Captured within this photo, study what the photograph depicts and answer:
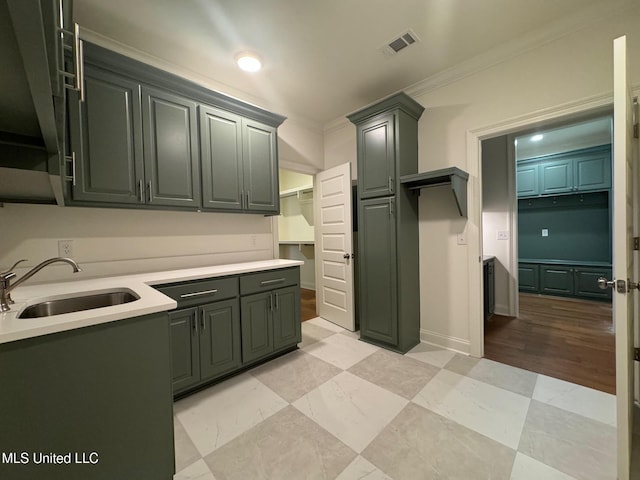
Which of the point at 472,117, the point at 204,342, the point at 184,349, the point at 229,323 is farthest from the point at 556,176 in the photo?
the point at 184,349

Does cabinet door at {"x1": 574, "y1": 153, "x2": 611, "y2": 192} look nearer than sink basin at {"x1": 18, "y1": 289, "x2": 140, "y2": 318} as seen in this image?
No

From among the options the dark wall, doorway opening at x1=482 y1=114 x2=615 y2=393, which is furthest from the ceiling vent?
the dark wall

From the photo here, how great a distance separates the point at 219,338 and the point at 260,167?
1618 mm

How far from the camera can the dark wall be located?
14.4ft

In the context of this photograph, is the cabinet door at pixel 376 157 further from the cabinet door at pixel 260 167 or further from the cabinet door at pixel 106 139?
the cabinet door at pixel 106 139

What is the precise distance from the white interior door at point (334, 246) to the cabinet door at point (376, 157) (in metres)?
0.31

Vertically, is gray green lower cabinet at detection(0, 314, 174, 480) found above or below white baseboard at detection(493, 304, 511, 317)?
above

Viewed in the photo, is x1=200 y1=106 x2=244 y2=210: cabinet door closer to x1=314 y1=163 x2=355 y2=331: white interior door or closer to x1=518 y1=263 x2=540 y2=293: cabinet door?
x1=314 y1=163 x2=355 y2=331: white interior door

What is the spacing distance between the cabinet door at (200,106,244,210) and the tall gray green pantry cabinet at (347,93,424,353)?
1274 mm

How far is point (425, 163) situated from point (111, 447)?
3.07 metres

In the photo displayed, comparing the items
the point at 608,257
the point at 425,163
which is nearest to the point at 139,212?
the point at 425,163

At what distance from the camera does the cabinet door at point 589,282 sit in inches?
161

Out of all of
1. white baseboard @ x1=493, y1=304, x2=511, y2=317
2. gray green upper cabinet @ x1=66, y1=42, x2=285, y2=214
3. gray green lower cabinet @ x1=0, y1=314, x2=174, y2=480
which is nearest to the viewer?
gray green lower cabinet @ x1=0, y1=314, x2=174, y2=480

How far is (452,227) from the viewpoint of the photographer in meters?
2.56
